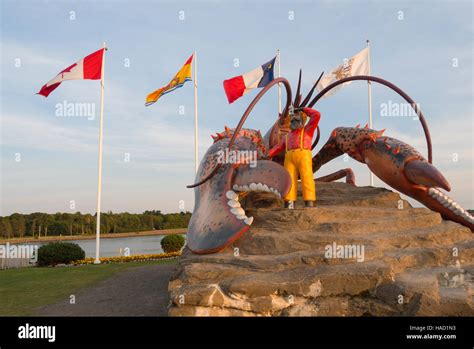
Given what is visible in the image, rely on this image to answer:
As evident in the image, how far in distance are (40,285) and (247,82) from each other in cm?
939

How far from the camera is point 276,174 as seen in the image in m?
5.73

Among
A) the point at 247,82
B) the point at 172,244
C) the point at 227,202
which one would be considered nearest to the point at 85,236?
the point at 172,244

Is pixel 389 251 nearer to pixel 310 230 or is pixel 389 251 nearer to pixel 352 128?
pixel 310 230

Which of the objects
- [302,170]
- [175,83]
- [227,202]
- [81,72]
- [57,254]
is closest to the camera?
[227,202]

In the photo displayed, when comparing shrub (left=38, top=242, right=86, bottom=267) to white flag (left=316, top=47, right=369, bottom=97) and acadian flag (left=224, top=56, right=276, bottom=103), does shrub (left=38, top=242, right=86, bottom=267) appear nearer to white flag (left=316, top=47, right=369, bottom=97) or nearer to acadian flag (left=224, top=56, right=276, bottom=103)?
acadian flag (left=224, top=56, right=276, bottom=103)

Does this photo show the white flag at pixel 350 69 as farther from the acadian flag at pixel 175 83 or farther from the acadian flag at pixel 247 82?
the acadian flag at pixel 175 83

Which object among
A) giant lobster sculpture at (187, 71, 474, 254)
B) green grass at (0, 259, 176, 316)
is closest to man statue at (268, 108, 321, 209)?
giant lobster sculpture at (187, 71, 474, 254)

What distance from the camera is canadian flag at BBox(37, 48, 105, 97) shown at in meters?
13.0

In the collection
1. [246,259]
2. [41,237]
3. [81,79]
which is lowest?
[41,237]

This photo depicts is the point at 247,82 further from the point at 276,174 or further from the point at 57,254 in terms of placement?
the point at 57,254

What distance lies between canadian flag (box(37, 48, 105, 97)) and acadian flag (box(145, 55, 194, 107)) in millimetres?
2130
